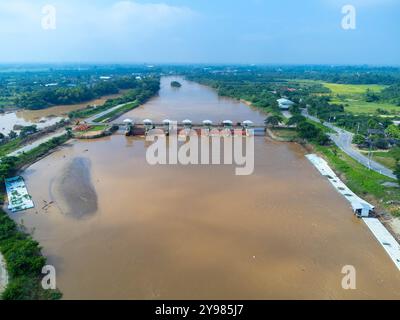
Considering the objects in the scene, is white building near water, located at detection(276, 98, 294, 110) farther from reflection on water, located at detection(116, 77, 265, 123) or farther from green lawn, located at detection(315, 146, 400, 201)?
green lawn, located at detection(315, 146, 400, 201)

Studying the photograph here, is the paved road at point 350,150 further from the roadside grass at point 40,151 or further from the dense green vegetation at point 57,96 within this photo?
the dense green vegetation at point 57,96

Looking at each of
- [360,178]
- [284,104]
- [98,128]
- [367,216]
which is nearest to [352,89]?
[284,104]

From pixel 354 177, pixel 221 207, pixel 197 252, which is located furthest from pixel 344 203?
pixel 197 252

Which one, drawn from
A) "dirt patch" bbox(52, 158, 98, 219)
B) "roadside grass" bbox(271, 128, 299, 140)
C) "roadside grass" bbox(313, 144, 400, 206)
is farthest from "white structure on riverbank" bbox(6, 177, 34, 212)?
"roadside grass" bbox(271, 128, 299, 140)

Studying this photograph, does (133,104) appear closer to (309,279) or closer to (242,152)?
(242,152)

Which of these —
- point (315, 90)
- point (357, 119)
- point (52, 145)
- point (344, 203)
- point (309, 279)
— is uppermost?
point (315, 90)
